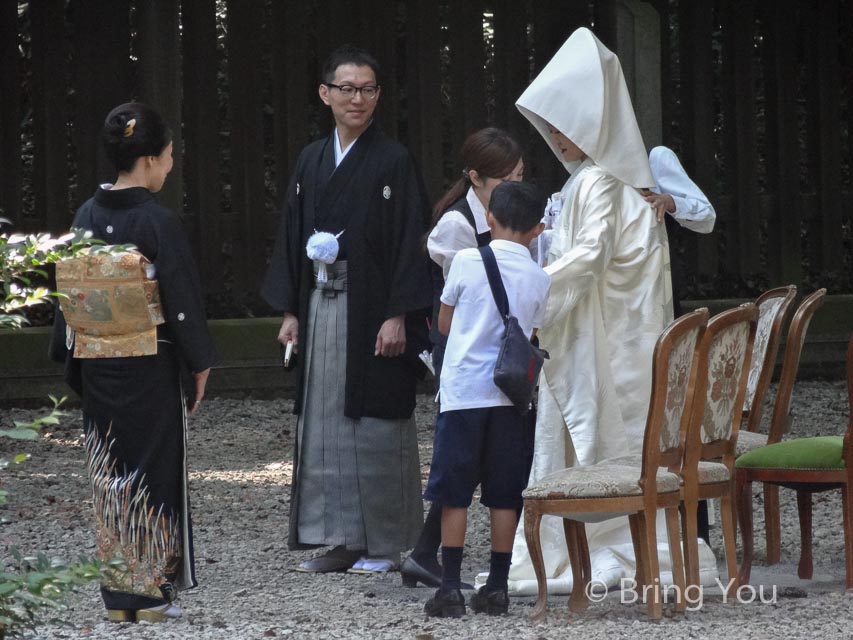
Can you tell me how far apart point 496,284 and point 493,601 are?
0.93m

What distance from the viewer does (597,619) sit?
4.20 metres

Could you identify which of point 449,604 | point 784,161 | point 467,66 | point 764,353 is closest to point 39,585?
point 449,604

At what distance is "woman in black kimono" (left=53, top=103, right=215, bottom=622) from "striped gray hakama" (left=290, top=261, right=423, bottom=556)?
2.66 feet

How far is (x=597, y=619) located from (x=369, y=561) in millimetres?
1170

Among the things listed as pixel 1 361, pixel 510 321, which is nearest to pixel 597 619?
pixel 510 321

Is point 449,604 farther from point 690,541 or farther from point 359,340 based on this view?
point 359,340

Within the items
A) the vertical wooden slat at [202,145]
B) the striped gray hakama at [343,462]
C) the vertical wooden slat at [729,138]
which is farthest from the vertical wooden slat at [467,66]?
the striped gray hakama at [343,462]

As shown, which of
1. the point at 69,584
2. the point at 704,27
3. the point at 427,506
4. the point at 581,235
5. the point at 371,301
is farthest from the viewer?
the point at 704,27

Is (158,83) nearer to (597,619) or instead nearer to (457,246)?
(457,246)

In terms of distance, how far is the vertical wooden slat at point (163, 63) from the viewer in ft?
26.7

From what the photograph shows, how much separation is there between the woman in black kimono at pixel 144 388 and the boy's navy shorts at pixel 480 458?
2.54 ft

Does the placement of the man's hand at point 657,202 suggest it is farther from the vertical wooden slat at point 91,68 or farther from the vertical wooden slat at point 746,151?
the vertical wooden slat at point 91,68

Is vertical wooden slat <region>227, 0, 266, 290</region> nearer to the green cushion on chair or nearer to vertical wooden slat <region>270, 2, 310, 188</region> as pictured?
vertical wooden slat <region>270, 2, 310, 188</region>

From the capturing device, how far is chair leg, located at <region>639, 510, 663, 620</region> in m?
4.16
